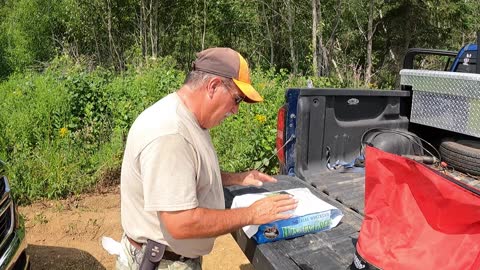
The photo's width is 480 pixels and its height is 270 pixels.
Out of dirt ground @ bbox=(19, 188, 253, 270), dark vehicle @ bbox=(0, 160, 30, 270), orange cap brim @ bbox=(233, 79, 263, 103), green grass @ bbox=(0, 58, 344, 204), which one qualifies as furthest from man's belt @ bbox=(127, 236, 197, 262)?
green grass @ bbox=(0, 58, 344, 204)

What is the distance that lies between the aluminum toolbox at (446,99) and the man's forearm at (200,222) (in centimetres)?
201

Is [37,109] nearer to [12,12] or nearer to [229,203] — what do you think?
[229,203]

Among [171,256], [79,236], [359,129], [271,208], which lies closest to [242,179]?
[271,208]

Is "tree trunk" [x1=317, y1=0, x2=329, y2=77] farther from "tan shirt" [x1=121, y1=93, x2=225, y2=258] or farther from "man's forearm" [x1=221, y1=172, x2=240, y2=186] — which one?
"tan shirt" [x1=121, y1=93, x2=225, y2=258]

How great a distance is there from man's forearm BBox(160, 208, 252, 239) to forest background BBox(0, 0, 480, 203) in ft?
10.9

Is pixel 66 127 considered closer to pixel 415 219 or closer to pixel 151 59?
pixel 415 219

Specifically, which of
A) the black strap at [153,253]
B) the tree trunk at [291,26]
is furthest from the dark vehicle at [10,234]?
the tree trunk at [291,26]

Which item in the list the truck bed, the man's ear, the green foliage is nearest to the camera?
the man's ear

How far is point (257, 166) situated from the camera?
5305 mm

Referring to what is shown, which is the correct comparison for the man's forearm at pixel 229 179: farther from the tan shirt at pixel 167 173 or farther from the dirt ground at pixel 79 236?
the dirt ground at pixel 79 236

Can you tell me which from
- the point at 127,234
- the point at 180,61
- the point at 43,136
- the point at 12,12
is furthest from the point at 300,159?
the point at 12,12

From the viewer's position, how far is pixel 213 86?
175 cm

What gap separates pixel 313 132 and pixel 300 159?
0.21 metres

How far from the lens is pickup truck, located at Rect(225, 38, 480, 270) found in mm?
2898
